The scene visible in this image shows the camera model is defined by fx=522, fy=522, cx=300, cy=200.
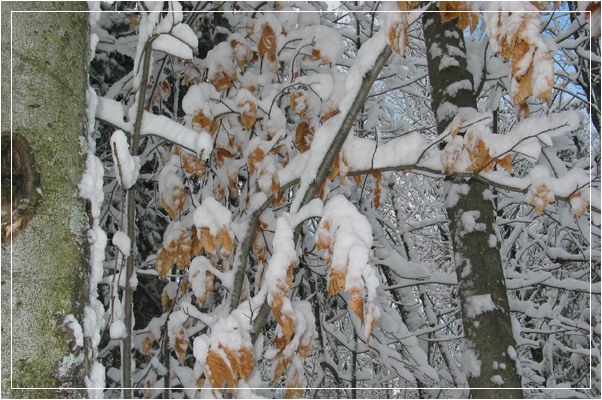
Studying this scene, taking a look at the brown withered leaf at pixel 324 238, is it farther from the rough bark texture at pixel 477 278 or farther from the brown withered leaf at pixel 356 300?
the rough bark texture at pixel 477 278

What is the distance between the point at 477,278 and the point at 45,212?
1958mm

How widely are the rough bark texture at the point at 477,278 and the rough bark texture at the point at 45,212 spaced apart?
183 cm

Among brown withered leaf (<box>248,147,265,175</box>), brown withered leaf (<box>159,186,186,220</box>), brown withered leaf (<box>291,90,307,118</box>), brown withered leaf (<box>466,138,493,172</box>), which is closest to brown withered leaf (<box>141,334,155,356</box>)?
brown withered leaf (<box>159,186,186,220</box>)

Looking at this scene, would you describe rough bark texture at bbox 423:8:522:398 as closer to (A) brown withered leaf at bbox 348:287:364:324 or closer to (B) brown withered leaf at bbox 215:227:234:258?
(B) brown withered leaf at bbox 215:227:234:258

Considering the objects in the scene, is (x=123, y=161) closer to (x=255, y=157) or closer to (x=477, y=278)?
(x=255, y=157)

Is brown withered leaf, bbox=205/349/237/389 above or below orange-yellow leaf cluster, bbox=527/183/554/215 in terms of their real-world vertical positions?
below

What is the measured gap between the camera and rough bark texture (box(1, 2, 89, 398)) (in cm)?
81

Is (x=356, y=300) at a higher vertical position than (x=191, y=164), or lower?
lower

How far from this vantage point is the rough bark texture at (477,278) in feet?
7.21

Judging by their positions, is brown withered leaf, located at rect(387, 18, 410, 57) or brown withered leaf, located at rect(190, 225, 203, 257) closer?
brown withered leaf, located at rect(387, 18, 410, 57)

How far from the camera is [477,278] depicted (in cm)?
235

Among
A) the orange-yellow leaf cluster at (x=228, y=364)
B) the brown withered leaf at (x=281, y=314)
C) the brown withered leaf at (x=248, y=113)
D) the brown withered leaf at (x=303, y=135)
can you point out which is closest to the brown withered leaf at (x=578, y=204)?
the brown withered leaf at (x=281, y=314)

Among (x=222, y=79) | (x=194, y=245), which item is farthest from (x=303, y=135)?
(x=194, y=245)

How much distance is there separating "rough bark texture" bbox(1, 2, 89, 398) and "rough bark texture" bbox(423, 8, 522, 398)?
183 cm
